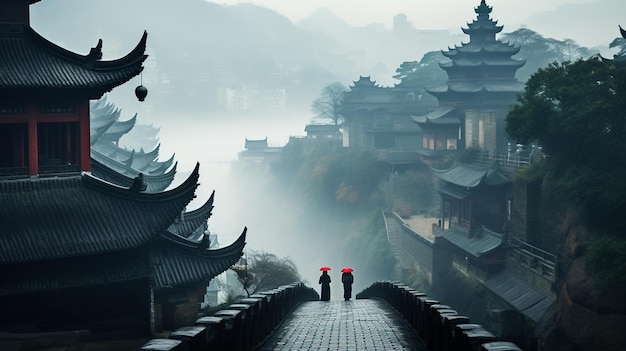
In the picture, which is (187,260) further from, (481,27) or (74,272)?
(481,27)

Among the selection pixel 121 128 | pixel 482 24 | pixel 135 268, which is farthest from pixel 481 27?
pixel 135 268

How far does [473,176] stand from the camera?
1799 inches

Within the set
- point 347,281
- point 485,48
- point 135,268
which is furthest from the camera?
point 485,48

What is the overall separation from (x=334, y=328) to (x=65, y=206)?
943 centimetres

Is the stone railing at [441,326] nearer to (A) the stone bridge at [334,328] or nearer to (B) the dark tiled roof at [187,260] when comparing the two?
(A) the stone bridge at [334,328]

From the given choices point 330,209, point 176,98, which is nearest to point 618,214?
point 330,209

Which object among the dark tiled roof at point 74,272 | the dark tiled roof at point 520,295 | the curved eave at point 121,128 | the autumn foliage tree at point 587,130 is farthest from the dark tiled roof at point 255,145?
the dark tiled roof at point 74,272

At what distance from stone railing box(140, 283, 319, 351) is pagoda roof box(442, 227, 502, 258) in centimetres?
2406

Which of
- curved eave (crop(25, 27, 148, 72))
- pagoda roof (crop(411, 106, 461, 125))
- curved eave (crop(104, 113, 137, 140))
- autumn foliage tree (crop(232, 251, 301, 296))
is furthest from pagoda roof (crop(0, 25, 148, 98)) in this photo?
curved eave (crop(104, 113, 137, 140))

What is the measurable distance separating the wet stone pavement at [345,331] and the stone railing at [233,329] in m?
0.39

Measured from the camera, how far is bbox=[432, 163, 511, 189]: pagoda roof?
43219 mm

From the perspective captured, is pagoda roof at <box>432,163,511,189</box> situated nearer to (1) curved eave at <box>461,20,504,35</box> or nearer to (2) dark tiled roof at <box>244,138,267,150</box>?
(1) curved eave at <box>461,20,504,35</box>

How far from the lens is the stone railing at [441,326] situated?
855 cm

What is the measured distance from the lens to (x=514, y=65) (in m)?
60.3
